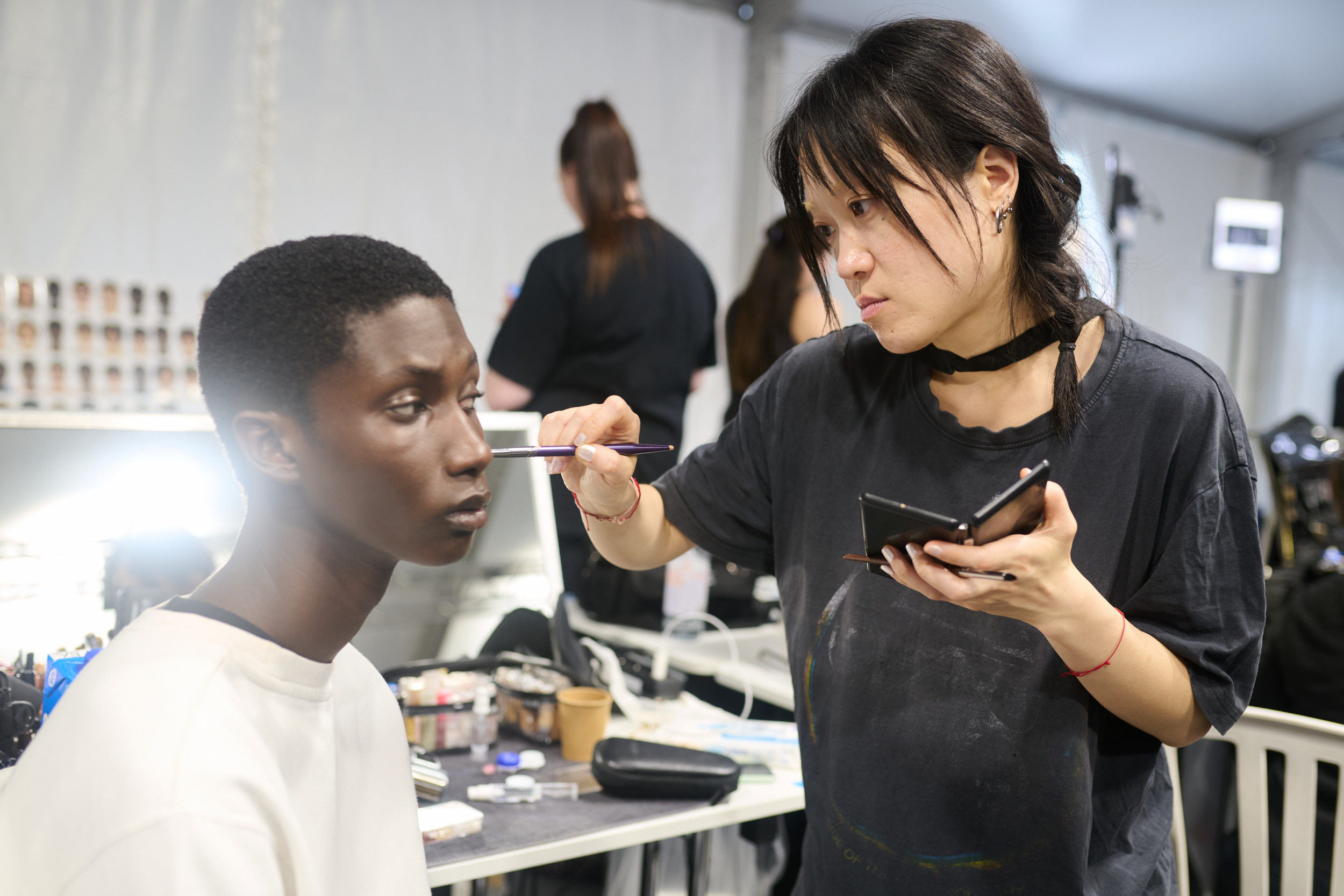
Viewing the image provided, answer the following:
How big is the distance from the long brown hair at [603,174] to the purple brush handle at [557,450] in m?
1.27

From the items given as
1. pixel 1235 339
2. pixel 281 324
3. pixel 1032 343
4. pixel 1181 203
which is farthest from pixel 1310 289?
pixel 281 324

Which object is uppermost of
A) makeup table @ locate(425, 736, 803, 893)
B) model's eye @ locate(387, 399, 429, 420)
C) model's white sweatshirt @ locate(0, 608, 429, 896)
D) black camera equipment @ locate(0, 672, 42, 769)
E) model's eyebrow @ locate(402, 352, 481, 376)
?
model's eyebrow @ locate(402, 352, 481, 376)

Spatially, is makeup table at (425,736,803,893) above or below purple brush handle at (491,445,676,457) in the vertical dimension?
below

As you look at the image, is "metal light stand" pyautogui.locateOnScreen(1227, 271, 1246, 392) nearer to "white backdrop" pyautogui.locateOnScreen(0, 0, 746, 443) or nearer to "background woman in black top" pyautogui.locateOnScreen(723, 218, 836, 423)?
"white backdrop" pyautogui.locateOnScreen(0, 0, 746, 443)

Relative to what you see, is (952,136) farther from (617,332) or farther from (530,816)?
(617,332)

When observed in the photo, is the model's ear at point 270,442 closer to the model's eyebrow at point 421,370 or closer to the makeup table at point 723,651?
the model's eyebrow at point 421,370

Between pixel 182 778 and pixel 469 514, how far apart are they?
28 centimetres

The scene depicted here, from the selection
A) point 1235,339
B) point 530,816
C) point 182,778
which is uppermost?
point 1235,339

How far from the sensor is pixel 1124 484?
0.91 m

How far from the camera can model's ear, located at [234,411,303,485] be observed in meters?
0.71

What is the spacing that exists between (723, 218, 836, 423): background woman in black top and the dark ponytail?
1.50 meters

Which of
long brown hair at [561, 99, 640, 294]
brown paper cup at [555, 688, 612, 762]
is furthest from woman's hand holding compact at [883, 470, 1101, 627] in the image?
long brown hair at [561, 99, 640, 294]

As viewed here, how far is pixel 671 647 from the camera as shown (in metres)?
2.02

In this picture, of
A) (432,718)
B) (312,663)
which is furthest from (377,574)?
(432,718)
